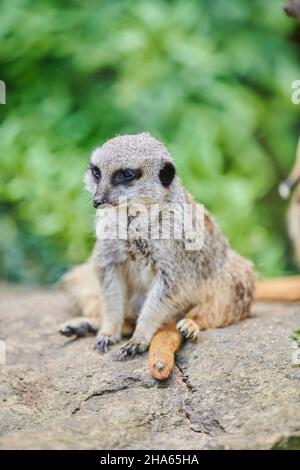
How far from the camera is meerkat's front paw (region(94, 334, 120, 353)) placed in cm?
460

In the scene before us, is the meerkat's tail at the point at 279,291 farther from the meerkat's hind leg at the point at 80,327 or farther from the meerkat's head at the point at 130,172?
the meerkat's head at the point at 130,172

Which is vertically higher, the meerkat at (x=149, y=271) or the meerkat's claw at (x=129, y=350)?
the meerkat at (x=149, y=271)

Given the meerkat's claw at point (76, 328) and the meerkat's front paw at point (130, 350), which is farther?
the meerkat's claw at point (76, 328)

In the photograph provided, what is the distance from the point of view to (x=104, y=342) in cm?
462

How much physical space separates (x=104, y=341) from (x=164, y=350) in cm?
49

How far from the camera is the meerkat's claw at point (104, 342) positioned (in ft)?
15.1

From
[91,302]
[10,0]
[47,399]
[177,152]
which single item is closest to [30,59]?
[10,0]

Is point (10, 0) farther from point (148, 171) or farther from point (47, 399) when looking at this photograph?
point (47, 399)

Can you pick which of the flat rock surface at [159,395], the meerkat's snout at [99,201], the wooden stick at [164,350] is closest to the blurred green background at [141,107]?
the flat rock surface at [159,395]

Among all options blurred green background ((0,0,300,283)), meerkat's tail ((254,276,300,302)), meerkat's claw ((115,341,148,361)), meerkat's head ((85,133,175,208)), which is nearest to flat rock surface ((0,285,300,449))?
meerkat's claw ((115,341,148,361))

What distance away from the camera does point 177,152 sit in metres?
7.36

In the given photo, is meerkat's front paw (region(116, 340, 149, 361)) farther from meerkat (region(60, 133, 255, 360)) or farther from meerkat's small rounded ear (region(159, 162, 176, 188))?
meerkat's small rounded ear (region(159, 162, 176, 188))

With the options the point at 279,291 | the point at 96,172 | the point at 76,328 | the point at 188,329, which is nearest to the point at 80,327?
the point at 76,328
